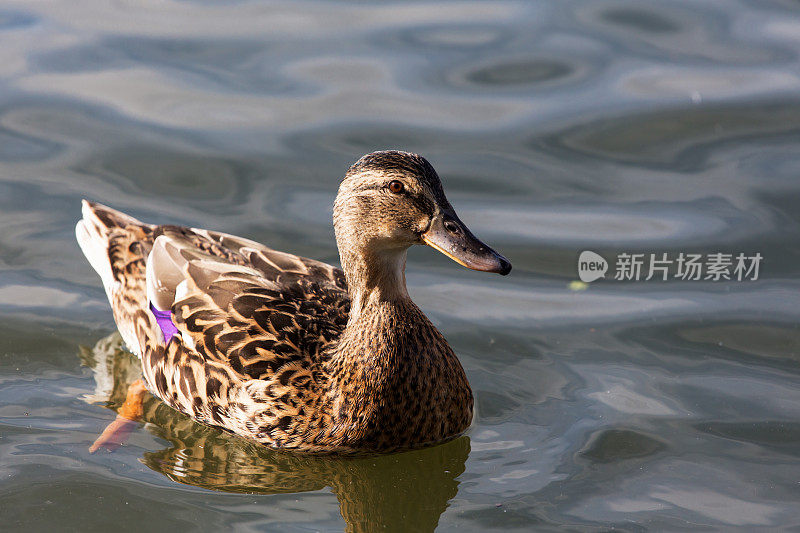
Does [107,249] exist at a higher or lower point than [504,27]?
lower

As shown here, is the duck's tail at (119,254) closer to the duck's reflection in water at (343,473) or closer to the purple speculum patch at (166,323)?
the purple speculum patch at (166,323)

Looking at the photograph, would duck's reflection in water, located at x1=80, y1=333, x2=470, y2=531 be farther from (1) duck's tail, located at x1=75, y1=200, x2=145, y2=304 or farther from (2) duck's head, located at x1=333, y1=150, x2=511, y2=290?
(1) duck's tail, located at x1=75, y1=200, x2=145, y2=304

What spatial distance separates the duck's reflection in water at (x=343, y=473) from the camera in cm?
557

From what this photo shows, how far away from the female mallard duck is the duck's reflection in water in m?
0.11

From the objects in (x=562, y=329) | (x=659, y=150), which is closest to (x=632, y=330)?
(x=562, y=329)

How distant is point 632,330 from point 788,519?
1830mm

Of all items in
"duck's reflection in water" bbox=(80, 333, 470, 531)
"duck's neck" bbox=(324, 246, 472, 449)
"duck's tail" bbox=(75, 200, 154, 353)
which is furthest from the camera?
"duck's tail" bbox=(75, 200, 154, 353)

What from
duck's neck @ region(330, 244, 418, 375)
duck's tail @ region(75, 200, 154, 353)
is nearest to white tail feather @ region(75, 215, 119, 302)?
duck's tail @ region(75, 200, 154, 353)

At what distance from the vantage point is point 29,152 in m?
8.88

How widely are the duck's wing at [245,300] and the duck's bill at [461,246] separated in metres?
0.97

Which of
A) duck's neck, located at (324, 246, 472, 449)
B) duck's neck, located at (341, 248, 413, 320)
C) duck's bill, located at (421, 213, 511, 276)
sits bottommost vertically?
duck's neck, located at (324, 246, 472, 449)

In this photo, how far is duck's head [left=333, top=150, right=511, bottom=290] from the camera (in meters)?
5.36

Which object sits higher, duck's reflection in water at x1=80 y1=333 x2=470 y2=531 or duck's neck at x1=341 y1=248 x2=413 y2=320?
duck's neck at x1=341 y1=248 x2=413 y2=320

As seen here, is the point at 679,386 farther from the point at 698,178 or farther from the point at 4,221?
the point at 4,221
